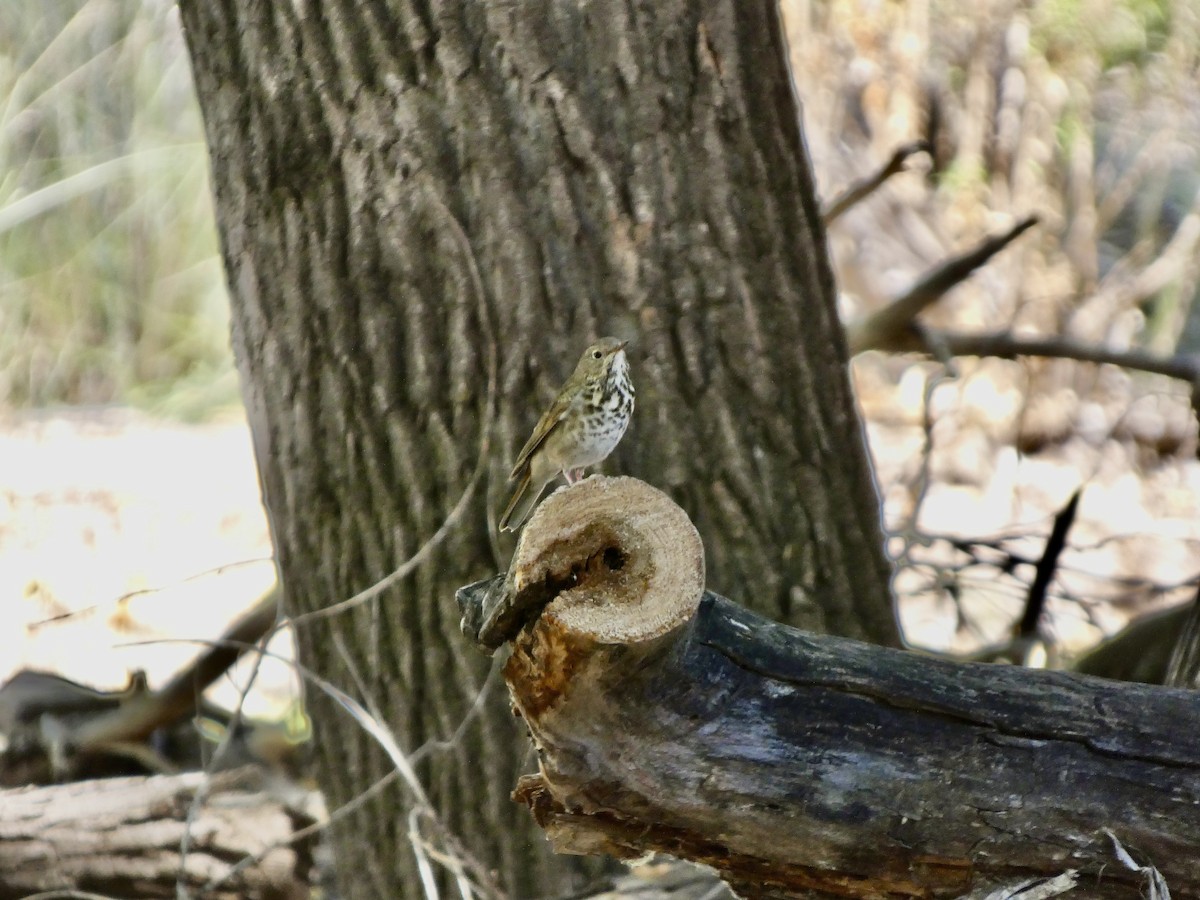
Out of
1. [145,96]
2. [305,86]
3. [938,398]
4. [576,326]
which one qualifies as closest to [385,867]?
[576,326]

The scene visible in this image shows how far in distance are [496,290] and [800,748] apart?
124 centimetres

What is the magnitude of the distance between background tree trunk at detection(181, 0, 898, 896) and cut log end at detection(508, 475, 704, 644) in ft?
3.20

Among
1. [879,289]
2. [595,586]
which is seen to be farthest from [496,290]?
[879,289]

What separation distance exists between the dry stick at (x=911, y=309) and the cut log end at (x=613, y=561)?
2.16 metres

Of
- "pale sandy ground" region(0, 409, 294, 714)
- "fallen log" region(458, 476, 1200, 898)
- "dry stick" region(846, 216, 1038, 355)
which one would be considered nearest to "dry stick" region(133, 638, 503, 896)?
"fallen log" region(458, 476, 1200, 898)

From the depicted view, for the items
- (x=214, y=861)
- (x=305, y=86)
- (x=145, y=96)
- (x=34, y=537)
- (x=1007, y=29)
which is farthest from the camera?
(x=145, y=96)

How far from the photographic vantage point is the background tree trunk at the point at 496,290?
2699mm

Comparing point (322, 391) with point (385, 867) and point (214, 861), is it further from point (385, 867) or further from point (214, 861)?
point (214, 861)

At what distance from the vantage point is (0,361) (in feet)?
30.4

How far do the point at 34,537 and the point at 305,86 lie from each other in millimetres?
5314

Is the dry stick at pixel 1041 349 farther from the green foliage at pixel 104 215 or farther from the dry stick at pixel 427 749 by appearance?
the green foliage at pixel 104 215

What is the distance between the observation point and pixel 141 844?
3504mm

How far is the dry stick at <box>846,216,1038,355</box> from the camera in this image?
12.6 ft

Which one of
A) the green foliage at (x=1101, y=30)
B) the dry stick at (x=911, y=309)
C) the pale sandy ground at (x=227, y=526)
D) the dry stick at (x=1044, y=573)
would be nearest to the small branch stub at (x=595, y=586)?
the dry stick at (x=911, y=309)
